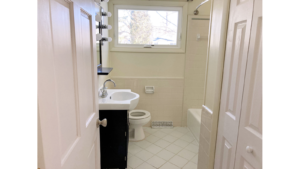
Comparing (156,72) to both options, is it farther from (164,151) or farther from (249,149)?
(249,149)

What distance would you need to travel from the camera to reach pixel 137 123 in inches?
106

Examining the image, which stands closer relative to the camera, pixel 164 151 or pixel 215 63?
pixel 215 63

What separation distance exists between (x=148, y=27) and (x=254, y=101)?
2.48 metres

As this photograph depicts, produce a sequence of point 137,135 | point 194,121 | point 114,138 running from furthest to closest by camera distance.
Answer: point 194,121 < point 137,135 < point 114,138

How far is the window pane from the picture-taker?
121 inches

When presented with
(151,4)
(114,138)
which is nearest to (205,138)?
(114,138)

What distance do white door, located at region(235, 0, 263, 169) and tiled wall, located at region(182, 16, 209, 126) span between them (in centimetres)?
216

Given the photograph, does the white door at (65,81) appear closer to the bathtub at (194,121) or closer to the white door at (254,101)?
the white door at (254,101)

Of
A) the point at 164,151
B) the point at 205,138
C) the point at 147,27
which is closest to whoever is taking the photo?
the point at 205,138

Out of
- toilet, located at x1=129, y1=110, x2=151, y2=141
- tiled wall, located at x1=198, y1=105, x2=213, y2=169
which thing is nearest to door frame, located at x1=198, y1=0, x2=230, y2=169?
tiled wall, located at x1=198, y1=105, x2=213, y2=169

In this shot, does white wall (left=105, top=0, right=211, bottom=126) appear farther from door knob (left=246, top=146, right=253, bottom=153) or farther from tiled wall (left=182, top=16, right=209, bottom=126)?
door knob (left=246, top=146, right=253, bottom=153)

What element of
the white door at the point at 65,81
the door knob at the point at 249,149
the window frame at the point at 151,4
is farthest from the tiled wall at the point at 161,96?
the door knob at the point at 249,149

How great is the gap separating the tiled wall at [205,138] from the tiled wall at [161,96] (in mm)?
1606
